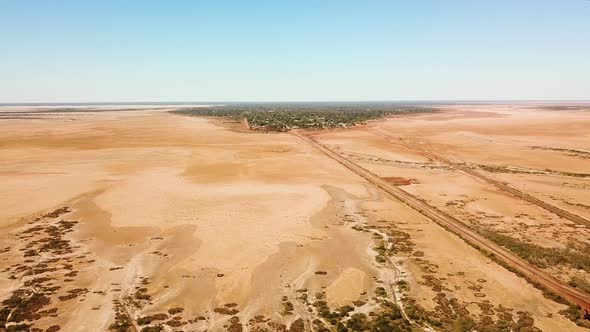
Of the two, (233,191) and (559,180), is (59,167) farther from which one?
(559,180)

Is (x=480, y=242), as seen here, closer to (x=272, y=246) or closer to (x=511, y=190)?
(x=272, y=246)

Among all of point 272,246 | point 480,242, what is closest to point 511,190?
point 480,242

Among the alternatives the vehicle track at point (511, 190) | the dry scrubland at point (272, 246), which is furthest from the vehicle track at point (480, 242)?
the vehicle track at point (511, 190)

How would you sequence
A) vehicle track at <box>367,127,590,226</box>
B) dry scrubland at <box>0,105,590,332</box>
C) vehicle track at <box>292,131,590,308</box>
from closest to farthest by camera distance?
dry scrubland at <box>0,105,590,332</box> → vehicle track at <box>292,131,590,308</box> → vehicle track at <box>367,127,590,226</box>

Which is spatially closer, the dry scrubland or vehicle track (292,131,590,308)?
the dry scrubland

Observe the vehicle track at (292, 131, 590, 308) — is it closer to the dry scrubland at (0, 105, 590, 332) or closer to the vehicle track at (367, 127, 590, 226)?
the dry scrubland at (0, 105, 590, 332)

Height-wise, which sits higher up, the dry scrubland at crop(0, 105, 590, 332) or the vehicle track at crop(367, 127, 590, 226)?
the dry scrubland at crop(0, 105, 590, 332)

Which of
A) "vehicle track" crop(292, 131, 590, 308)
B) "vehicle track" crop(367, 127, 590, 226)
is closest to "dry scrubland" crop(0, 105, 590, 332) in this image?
"vehicle track" crop(292, 131, 590, 308)

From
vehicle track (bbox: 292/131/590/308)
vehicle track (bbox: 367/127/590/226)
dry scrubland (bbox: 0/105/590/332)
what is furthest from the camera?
vehicle track (bbox: 367/127/590/226)
